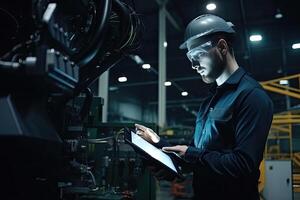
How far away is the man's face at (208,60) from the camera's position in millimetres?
1409

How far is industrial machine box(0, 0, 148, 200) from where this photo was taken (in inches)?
39.4

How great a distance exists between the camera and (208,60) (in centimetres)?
142

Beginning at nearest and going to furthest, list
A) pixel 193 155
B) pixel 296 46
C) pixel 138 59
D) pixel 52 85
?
pixel 52 85 < pixel 193 155 < pixel 296 46 < pixel 138 59

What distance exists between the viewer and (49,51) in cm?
99

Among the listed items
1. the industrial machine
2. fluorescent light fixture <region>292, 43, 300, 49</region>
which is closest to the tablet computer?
the industrial machine

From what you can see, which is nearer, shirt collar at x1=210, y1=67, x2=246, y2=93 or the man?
the man

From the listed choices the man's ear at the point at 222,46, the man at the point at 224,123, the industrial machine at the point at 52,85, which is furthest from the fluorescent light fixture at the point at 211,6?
the man's ear at the point at 222,46

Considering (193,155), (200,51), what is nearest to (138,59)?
(200,51)

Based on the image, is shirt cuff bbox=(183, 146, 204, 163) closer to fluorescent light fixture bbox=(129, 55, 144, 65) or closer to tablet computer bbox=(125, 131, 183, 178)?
tablet computer bbox=(125, 131, 183, 178)

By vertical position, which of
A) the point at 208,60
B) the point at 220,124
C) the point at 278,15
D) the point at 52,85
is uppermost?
the point at 278,15

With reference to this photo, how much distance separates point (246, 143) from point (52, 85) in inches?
29.5

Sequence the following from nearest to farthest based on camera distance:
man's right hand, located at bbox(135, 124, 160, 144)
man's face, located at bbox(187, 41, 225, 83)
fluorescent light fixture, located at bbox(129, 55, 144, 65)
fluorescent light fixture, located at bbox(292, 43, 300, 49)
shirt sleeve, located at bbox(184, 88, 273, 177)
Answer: shirt sleeve, located at bbox(184, 88, 273, 177)
man's face, located at bbox(187, 41, 225, 83)
man's right hand, located at bbox(135, 124, 160, 144)
fluorescent light fixture, located at bbox(292, 43, 300, 49)
fluorescent light fixture, located at bbox(129, 55, 144, 65)

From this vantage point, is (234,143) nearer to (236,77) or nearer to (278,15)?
(236,77)

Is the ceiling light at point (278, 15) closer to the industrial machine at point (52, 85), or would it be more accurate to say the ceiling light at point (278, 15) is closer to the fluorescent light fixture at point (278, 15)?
the fluorescent light fixture at point (278, 15)
